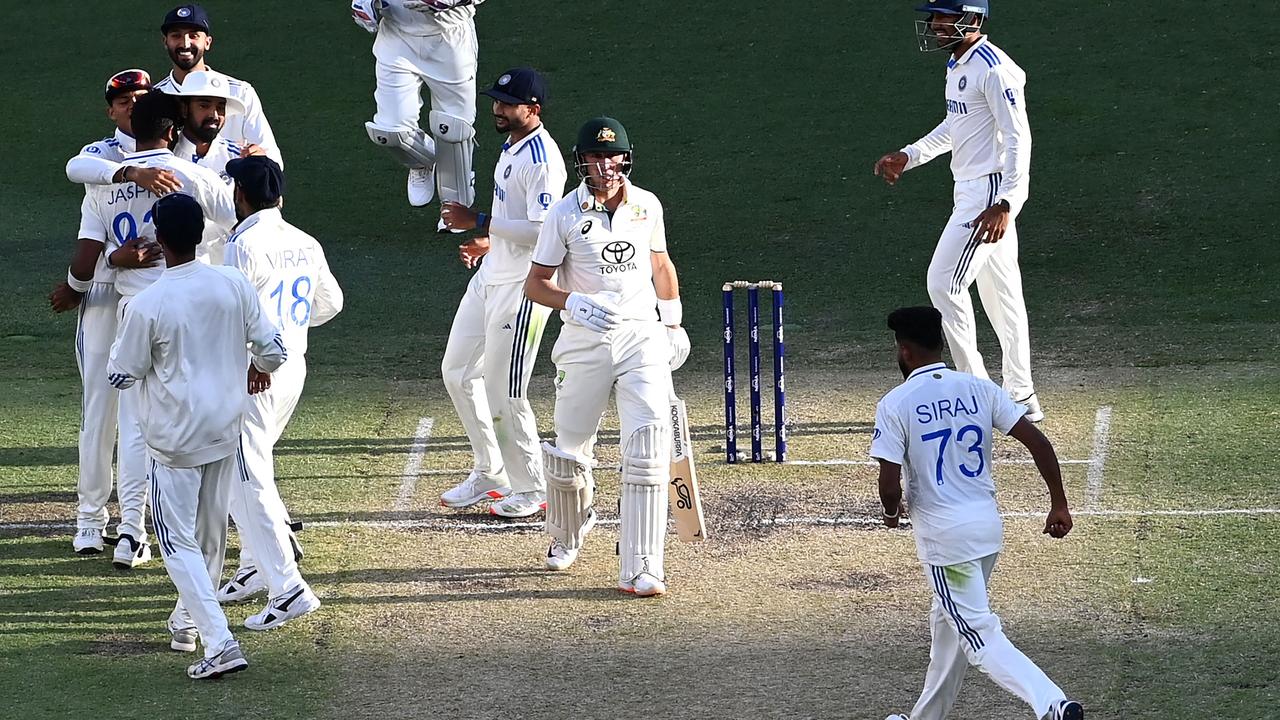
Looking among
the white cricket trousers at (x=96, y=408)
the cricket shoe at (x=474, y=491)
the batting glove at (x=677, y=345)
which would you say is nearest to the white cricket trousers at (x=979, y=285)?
the batting glove at (x=677, y=345)

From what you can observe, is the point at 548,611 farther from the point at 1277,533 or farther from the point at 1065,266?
the point at 1065,266

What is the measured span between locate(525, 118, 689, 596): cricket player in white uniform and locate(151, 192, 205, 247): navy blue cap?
67.5 inches

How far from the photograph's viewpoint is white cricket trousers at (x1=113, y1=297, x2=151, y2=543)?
789 cm

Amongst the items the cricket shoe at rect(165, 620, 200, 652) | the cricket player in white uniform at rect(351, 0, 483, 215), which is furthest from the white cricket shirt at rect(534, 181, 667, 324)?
the cricket player in white uniform at rect(351, 0, 483, 215)

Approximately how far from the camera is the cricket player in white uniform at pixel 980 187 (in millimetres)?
9398

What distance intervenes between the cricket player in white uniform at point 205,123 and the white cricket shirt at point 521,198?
1340 mm

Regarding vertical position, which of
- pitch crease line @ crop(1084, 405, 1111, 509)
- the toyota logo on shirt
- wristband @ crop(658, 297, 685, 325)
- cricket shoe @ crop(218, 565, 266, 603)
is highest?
the toyota logo on shirt

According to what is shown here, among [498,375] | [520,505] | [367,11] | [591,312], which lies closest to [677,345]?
[591,312]

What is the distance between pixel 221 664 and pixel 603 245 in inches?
95.7

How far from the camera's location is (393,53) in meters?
11.6

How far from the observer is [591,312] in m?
7.30

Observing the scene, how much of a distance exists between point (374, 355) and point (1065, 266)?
576 cm

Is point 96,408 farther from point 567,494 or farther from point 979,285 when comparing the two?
point 979,285

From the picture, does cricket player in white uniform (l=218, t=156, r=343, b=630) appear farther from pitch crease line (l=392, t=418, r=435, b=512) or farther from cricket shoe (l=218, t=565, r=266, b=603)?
pitch crease line (l=392, t=418, r=435, b=512)
